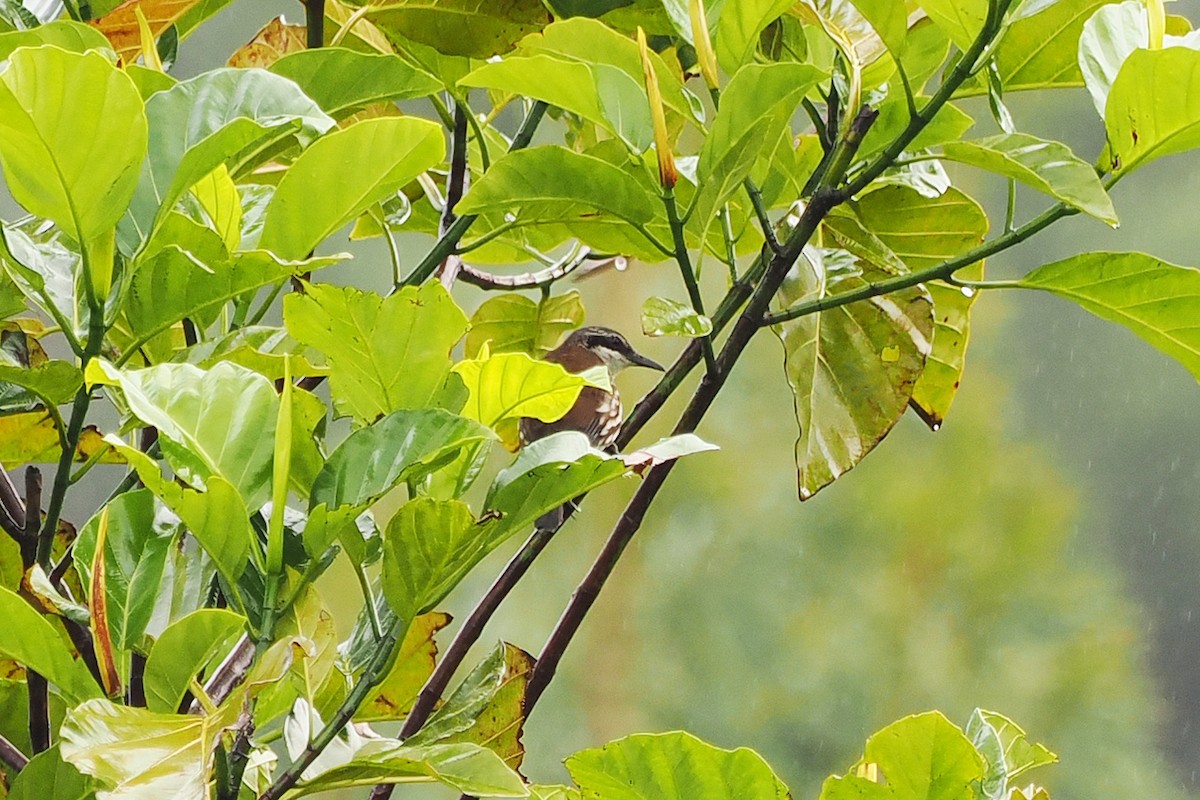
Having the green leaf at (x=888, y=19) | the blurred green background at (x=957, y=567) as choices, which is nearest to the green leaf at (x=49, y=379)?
the green leaf at (x=888, y=19)

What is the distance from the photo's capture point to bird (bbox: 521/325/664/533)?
86 cm

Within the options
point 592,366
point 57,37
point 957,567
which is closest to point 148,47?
point 57,37

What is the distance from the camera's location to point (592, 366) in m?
0.98

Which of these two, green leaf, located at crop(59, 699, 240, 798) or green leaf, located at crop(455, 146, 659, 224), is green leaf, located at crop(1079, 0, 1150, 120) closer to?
green leaf, located at crop(455, 146, 659, 224)

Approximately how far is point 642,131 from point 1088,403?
4.11ft

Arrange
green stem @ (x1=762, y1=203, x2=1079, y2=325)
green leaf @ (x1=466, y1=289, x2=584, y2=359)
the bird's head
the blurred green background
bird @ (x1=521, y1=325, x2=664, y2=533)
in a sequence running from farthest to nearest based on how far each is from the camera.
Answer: the blurred green background, the bird's head, bird @ (x1=521, y1=325, x2=664, y2=533), green leaf @ (x1=466, y1=289, x2=584, y2=359), green stem @ (x1=762, y1=203, x2=1079, y2=325)

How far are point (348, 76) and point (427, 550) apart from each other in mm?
162

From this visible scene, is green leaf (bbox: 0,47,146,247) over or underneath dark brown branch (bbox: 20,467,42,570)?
over

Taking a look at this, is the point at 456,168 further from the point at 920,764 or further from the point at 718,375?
the point at 920,764

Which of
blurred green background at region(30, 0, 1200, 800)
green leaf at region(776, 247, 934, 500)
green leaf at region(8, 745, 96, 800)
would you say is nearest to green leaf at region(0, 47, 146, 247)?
green leaf at region(8, 745, 96, 800)

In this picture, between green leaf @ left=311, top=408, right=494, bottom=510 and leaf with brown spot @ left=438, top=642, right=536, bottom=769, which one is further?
leaf with brown spot @ left=438, top=642, right=536, bottom=769

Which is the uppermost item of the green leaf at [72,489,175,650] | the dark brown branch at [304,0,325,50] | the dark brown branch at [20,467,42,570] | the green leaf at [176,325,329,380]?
the dark brown branch at [304,0,325,50]

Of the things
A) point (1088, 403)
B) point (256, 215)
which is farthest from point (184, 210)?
point (1088, 403)

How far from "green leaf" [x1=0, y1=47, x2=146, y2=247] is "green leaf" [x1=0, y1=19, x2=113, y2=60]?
63 mm
